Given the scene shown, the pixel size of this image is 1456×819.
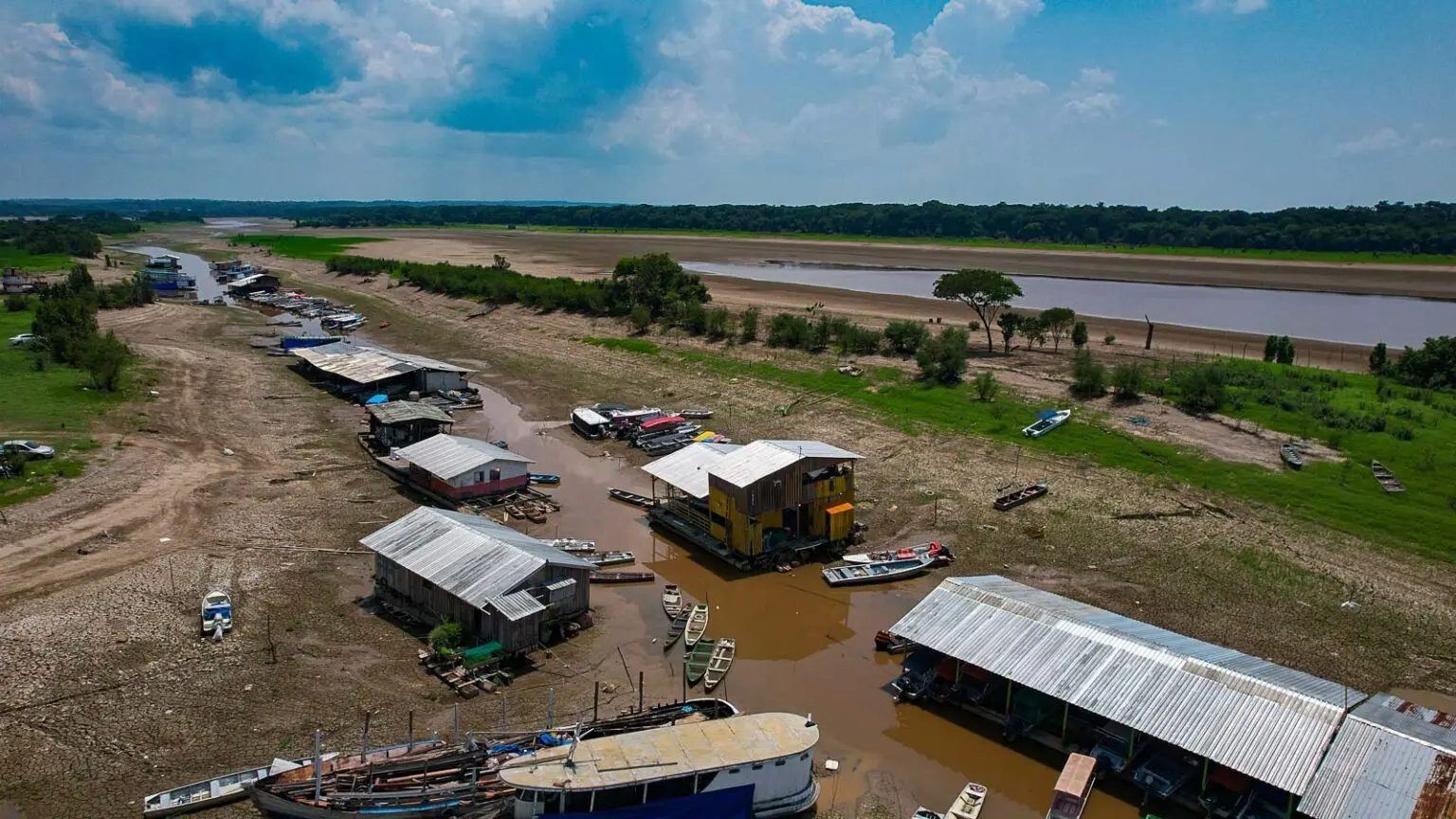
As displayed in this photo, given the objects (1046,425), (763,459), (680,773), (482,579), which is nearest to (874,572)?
(763,459)

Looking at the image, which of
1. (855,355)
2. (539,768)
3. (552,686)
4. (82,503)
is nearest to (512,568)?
(552,686)

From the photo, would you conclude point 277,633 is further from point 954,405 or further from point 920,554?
point 954,405

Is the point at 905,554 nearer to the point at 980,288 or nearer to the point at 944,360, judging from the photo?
the point at 944,360

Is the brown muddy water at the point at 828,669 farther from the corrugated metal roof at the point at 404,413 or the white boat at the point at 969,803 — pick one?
the corrugated metal roof at the point at 404,413

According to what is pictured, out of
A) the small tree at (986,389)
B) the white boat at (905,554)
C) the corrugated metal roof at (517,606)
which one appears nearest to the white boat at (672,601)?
the corrugated metal roof at (517,606)

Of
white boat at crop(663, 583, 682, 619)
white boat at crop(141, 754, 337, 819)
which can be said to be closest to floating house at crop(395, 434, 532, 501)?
white boat at crop(663, 583, 682, 619)

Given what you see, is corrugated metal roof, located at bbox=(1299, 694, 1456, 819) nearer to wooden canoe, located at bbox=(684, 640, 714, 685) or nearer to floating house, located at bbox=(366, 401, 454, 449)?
wooden canoe, located at bbox=(684, 640, 714, 685)
